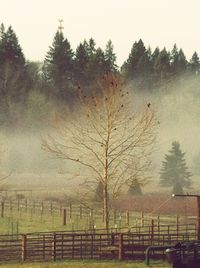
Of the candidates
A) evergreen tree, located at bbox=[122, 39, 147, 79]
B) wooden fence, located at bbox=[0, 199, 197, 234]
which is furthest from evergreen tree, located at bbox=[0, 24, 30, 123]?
wooden fence, located at bbox=[0, 199, 197, 234]

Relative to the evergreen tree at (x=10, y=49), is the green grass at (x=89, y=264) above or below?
below

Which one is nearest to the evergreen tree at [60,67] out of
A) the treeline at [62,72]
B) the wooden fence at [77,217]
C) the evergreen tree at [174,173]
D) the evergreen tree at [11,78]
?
the treeline at [62,72]

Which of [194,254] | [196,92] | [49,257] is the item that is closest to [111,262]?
[49,257]

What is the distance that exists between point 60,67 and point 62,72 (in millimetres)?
1066

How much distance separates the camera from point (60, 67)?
114 m

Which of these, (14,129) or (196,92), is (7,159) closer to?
(14,129)

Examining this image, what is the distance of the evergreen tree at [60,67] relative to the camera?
112 meters

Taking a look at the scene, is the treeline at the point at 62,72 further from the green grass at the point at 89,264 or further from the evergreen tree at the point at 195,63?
the green grass at the point at 89,264

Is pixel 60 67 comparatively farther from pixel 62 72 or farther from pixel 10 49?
pixel 10 49

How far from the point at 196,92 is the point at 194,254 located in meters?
96.6

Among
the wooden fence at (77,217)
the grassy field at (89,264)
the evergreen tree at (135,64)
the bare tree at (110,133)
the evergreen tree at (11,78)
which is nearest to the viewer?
the grassy field at (89,264)

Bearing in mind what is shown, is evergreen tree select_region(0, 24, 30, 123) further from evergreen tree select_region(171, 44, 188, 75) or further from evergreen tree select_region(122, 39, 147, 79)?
evergreen tree select_region(171, 44, 188, 75)

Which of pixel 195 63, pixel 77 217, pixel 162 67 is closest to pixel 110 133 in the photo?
pixel 77 217

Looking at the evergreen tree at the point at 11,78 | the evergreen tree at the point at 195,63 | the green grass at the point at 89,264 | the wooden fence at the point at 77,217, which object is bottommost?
the green grass at the point at 89,264
